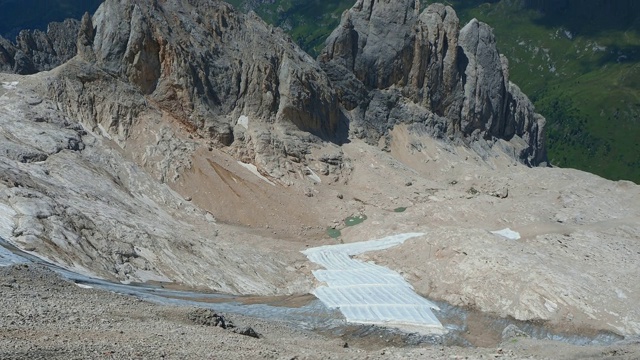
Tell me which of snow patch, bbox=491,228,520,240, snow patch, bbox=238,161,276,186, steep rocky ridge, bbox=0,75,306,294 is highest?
steep rocky ridge, bbox=0,75,306,294

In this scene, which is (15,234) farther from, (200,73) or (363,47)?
(363,47)

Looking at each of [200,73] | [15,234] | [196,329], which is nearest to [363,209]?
[200,73]

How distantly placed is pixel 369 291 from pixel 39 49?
6267 centimetres

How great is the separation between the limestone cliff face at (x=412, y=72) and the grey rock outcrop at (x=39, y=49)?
112 feet

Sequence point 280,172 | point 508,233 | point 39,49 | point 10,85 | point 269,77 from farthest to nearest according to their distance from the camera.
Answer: point 39,49 → point 269,77 → point 280,172 → point 10,85 → point 508,233

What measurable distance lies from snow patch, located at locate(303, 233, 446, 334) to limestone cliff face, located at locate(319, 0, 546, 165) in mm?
33130

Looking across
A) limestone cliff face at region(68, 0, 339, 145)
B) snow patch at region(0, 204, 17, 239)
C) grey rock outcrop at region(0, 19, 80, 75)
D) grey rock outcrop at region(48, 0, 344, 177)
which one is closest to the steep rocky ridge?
snow patch at region(0, 204, 17, 239)

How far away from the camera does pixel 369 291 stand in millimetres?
40781

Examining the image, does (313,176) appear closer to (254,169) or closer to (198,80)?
(254,169)

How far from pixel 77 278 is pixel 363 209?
36.8 metres

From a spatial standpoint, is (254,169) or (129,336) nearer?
(129,336)

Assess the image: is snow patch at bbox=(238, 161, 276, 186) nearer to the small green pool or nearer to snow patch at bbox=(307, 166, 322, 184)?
snow patch at bbox=(307, 166, 322, 184)

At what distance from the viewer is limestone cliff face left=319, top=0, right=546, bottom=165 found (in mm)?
88625

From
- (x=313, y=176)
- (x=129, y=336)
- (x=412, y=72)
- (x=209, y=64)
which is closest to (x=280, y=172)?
(x=313, y=176)
